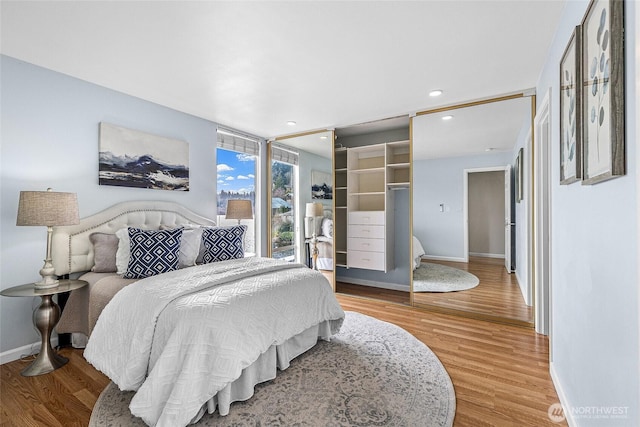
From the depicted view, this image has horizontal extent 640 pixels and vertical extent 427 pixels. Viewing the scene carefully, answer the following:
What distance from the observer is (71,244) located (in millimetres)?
2682

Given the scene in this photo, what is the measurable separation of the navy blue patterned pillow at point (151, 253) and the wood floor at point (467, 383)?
2.61 ft

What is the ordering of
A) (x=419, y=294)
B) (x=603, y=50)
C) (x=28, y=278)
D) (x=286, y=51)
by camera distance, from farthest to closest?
(x=419, y=294)
(x=28, y=278)
(x=286, y=51)
(x=603, y=50)

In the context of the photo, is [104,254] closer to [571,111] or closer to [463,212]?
[571,111]

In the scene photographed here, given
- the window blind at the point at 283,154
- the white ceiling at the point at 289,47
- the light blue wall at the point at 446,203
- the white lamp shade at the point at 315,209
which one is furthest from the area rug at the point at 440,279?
the window blind at the point at 283,154

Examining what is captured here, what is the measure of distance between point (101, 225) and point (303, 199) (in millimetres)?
2529

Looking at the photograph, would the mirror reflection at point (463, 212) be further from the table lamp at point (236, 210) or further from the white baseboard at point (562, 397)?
the table lamp at point (236, 210)

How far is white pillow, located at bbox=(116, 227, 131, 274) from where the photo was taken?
260 centimetres

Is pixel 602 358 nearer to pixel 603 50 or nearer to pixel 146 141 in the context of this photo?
pixel 603 50

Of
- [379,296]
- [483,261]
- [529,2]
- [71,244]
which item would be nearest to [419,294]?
[379,296]

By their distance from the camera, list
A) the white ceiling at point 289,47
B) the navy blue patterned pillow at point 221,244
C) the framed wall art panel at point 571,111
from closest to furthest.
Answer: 1. the framed wall art panel at point 571,111
2. the white ceiling at point 289,47
3. the navy blue patterned pillow at point 221,244

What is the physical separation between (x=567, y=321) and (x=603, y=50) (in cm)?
148

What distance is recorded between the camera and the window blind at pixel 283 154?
4.81 metres

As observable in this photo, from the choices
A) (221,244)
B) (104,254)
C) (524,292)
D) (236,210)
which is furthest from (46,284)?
(524,292)

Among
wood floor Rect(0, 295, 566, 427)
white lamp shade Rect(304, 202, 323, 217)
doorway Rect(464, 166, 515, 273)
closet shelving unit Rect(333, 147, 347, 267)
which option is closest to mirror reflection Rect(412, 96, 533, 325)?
wood floor Rect(0, 295, 566, 427)
